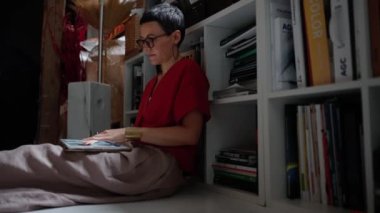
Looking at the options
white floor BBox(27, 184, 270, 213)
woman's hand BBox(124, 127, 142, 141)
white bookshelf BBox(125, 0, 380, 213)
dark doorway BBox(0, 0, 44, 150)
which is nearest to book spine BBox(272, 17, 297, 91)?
white bookshelf BBox(125, 0, 380, 213)

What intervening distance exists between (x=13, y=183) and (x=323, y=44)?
3.03 ft

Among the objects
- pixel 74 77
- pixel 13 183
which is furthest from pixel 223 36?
pixel 74 77

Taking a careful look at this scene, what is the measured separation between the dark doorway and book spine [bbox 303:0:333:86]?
1857 millimetres

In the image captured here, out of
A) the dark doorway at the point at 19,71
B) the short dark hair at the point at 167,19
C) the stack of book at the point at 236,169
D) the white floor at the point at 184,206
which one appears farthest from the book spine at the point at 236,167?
the dark doorway at the point at 19,71

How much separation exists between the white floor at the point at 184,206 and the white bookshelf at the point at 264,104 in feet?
0.16

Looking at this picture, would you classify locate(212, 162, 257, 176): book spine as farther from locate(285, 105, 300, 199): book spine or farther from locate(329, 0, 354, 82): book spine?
locate(329, 0, 354, 82): book spine

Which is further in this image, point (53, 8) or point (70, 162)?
point (53, 8)

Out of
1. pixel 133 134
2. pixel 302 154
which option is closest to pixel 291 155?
pixel 302 154

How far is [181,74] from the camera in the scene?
1176 mm

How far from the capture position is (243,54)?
1.27 meters

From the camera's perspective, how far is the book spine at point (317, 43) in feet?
2.85

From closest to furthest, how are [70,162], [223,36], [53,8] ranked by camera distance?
1. [70,162]
2. [223,36]
3. [53,8]

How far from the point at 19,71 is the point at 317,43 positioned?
196cm

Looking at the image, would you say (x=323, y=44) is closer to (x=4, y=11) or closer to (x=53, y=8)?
(x=53, y=8)
